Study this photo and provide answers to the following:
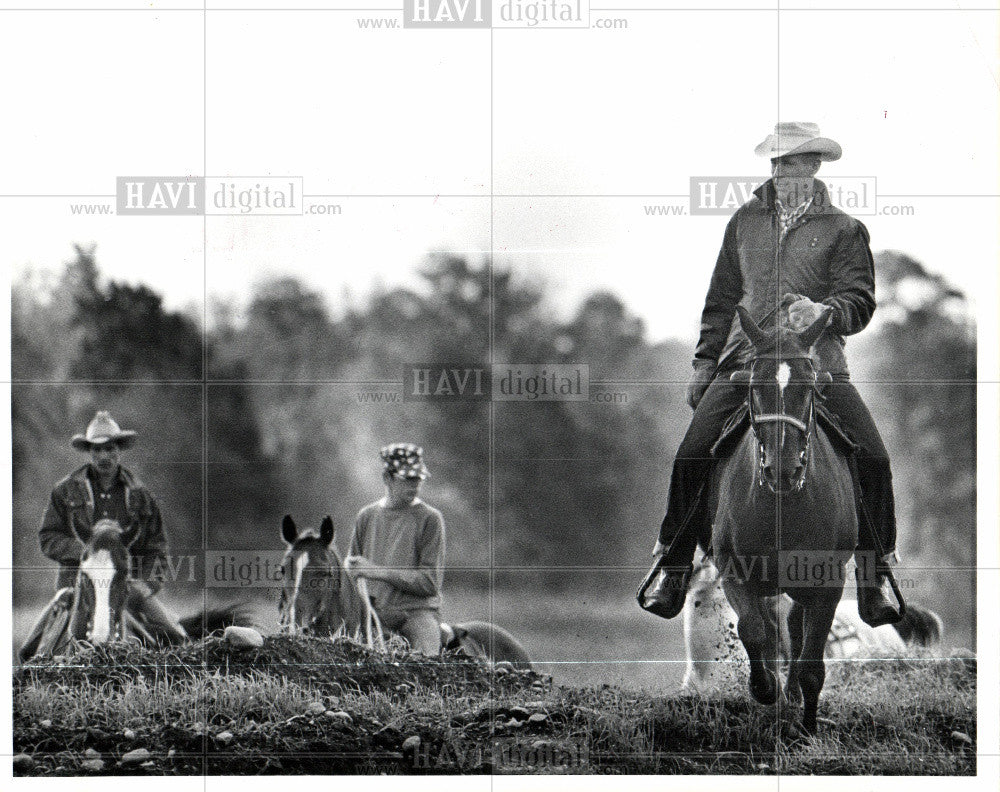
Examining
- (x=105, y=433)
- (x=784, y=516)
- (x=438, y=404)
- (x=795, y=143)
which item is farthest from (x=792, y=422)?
(x=105, y=433)

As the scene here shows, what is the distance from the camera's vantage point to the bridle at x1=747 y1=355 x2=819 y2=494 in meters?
6.55

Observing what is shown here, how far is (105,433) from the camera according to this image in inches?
265

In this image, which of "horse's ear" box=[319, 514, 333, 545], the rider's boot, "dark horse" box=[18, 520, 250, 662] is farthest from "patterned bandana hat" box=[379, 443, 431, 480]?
the rider's boot

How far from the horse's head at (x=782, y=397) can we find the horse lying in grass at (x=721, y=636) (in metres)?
0.69

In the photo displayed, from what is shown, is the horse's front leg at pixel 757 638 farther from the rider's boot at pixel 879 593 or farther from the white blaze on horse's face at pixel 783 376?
the white blaze on horse's face at pixel 783 376

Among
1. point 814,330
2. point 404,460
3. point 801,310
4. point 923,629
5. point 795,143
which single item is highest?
point 795,143

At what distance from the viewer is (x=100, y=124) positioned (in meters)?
6.73

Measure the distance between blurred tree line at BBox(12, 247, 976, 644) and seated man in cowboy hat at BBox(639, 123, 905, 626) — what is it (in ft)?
0.36

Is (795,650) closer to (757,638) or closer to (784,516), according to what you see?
(757,638)

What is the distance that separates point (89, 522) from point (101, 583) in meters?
0.36

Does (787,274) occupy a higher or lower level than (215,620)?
higher

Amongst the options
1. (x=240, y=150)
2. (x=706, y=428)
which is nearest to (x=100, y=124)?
(x=240, y=150)

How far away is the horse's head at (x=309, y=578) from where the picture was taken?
22.0 feet

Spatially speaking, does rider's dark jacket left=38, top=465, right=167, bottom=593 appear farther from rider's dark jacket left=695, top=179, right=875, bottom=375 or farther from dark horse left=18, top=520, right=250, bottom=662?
rider's dark jacket left=695, top=179, right=875, bottom=375
